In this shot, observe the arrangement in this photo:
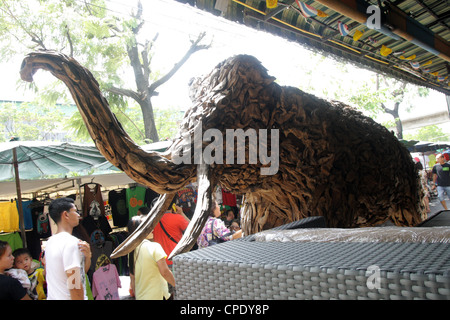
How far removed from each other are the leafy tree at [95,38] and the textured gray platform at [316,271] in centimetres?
804

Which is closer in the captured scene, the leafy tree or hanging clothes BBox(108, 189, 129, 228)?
hanging clothes BBox(108, 189, 129, 228)

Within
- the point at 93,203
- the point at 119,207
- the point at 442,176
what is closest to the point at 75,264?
the point at 93,203

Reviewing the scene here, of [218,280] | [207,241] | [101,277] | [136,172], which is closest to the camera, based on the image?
[218,280]

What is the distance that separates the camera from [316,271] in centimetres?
71

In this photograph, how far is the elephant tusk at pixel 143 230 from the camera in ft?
6.15

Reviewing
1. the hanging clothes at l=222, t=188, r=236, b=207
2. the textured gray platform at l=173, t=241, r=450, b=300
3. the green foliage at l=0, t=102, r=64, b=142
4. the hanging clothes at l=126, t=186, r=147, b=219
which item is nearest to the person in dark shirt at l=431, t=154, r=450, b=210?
the hanging clothes at l=222, t=188, r=236, b=207

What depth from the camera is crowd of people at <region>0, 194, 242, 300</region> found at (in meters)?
2.54

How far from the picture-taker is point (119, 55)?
9.48m

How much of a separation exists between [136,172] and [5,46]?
8827 millimetres

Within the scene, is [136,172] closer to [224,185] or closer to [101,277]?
[224,185]

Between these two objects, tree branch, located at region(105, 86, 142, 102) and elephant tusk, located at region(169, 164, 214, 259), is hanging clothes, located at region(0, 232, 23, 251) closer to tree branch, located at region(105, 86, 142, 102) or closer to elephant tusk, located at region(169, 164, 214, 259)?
elephant tusk, located at region(169, 164, 214, 259)

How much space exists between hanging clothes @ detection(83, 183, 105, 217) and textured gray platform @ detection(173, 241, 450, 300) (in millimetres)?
4541

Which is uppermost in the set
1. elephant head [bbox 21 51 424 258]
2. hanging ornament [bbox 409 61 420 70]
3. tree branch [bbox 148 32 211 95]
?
tree branch [bbox 148 32 211 95]
